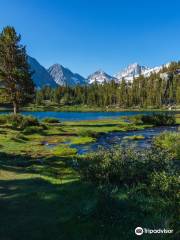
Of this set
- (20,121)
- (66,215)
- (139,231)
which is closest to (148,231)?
(139,231)

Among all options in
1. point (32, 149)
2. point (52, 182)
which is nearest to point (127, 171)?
point (52, 182)

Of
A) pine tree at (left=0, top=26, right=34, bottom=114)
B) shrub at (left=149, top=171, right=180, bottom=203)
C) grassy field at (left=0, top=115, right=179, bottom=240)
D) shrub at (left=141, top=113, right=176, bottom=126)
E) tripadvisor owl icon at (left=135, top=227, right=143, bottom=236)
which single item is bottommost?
shrub at (left=141, top=113, right=176, bottom=126)

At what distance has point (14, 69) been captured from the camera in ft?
210

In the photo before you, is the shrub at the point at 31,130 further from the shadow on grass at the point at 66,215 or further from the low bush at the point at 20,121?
the shadow on grass at the point at 66,215

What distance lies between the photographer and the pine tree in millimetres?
63969

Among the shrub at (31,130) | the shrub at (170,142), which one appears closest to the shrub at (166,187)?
the shrub at (170,142)

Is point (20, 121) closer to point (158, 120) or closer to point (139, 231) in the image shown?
point (158, 120)

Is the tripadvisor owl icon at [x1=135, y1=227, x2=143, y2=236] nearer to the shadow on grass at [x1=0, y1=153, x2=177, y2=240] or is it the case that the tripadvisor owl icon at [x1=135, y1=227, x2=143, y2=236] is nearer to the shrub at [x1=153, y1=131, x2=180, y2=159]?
the shadow on grass at [x1=0, y1=153, x2=177, y2=240]

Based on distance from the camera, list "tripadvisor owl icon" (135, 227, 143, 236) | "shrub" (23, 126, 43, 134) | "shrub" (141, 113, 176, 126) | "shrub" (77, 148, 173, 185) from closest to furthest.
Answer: "tripadvisor owl icon" (135, 227, 143, 236) → "shrub" (77, 148, 173, 185) → "shrub" (23, 126, 43, 134) → "shrub" (141, 113, 176, 126)

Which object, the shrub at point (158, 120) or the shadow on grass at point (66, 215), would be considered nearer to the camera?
the shadow on grass at point (66, 215)

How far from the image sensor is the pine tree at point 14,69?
6397 cm

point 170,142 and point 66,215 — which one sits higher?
point 66,215

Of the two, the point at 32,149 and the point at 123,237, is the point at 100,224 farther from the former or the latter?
the point at 32,149

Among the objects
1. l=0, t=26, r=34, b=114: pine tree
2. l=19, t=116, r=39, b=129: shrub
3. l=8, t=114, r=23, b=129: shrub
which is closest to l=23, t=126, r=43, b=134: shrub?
l=19, t=116, r=39, b=129: shrub
